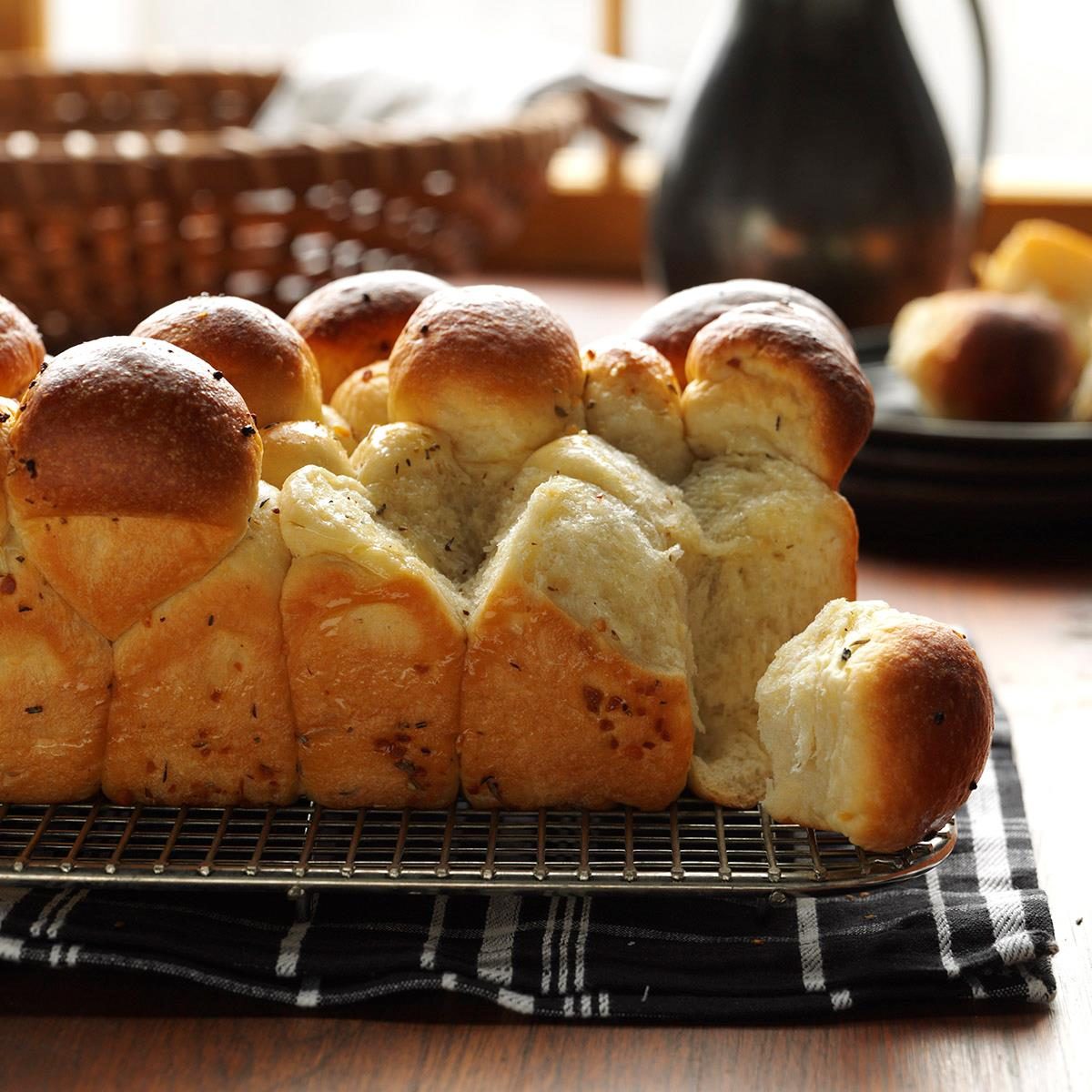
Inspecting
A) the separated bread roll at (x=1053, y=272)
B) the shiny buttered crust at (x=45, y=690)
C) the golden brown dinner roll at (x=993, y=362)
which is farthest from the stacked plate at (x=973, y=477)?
the shiny buttered crust at (x=45, y=690)

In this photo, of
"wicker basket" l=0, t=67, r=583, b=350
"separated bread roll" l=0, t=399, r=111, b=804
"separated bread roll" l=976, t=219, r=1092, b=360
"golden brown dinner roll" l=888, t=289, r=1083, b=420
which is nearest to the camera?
"separated bread roll" l=0, t=399, r=111, b=804

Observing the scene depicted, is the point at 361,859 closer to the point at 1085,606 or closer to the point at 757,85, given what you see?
the point at 1085,606

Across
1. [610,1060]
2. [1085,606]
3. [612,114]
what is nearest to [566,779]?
[610,1060]

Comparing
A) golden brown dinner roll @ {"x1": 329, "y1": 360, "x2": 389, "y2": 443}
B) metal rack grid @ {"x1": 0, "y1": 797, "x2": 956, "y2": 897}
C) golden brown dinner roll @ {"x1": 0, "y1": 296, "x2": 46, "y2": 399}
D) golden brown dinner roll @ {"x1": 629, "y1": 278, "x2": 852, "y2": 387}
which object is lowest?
metal rack grid @ {"x1": 0, "y1": 797, "x2": 956, "y2": 897}

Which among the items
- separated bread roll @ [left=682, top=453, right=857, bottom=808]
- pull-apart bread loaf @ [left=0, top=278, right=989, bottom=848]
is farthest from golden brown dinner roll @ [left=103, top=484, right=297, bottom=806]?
separated bread roll @ [left=682, top=453, right=857, bottom=808]

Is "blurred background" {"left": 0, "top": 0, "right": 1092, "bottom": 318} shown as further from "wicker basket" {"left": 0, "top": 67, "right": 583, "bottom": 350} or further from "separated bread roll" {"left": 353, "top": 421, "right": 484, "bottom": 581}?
"separated bread roll" {"left": 353, "top": 421, "right": 484, "bottom": 581}
